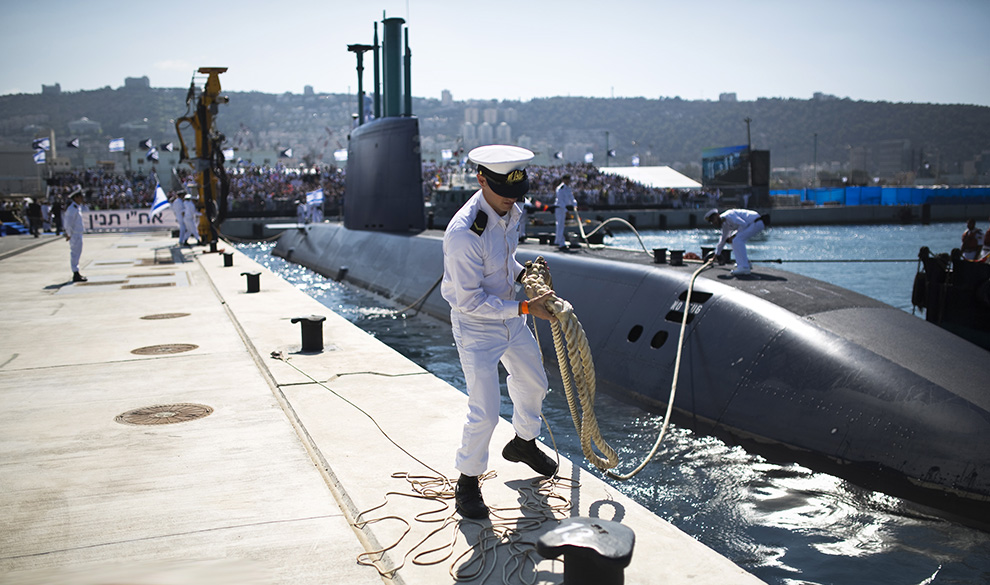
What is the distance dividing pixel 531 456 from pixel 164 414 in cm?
350

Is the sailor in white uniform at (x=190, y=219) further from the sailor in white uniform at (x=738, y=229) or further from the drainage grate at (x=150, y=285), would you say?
the sailor in white uniform at (x=738, y=229)

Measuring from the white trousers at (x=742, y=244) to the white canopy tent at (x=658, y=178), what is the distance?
68.6m

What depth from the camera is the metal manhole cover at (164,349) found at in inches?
362

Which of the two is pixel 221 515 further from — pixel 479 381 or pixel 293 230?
pixel 293 230

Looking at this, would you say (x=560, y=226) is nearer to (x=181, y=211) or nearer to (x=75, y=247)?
(x=75, y=247)

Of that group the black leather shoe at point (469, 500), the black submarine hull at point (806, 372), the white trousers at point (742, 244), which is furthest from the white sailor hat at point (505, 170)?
the white trousers at point (742, 244)

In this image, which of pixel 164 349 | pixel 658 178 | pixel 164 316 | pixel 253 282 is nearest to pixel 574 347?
pixel 164 349

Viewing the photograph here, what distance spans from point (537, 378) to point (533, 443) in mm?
438

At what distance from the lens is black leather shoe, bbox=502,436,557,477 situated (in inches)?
188

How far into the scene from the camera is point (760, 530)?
5.76 meters

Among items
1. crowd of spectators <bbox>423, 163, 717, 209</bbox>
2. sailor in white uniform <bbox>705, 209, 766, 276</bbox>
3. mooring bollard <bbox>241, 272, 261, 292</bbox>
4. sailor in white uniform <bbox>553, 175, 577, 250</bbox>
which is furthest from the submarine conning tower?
crowd of spectators <bbox>423, 163, 717, 209</bbox>

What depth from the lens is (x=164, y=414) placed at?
655 cm

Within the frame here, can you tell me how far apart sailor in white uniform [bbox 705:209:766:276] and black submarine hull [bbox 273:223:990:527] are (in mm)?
305

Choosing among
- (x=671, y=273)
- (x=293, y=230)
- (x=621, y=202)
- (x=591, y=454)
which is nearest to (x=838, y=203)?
(x=621, y=202)
